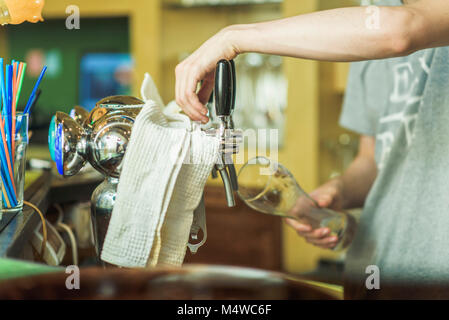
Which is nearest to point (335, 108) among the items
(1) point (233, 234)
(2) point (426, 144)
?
(1) point (233, 234)

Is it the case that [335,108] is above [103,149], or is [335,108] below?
below

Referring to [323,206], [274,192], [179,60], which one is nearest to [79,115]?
[274,192]

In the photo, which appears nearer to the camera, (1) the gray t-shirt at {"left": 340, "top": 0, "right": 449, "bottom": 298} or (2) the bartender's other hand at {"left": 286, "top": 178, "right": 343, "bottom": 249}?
(1) the gray t-shirt at {"left": 340, "top": 0, "right": 449, "bottom": 298}

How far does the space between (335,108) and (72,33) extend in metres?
1.82

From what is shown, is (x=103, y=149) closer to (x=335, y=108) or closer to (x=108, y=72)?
(x=335, y=108)

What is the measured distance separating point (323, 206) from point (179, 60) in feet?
6.14

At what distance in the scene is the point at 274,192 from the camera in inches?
34.9

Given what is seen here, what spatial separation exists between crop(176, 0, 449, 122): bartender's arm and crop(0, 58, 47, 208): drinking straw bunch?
279mm

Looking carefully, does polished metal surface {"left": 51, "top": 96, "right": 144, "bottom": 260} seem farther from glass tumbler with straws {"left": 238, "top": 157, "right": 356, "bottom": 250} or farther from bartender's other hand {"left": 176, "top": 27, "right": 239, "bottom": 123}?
glass tumbler with straws {"left": 238, "top": 157, "right": 356, "bottom": 250}

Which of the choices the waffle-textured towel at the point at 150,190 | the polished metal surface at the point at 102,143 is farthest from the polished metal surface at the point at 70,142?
the waffle-textured towel at the point at 150,190

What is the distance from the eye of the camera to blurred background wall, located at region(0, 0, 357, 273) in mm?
2393

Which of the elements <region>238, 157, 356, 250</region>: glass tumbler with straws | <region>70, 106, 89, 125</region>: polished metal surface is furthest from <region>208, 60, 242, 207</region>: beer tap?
<region>70, 106, 89, 125</region>: polished metal surface

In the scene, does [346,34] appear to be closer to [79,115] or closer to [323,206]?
[79,115]
